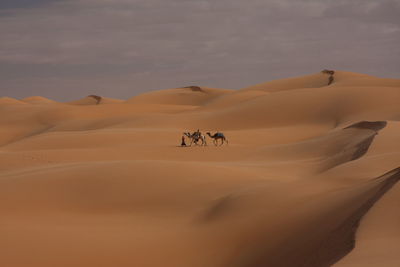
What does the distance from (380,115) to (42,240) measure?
34.1 metres

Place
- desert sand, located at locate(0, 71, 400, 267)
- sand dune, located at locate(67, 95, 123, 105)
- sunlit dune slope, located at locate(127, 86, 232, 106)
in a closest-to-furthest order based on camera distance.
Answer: desert sand, located at locate(0, 71, 400, 267)
sunlit dune slope, located at locate(127, 86, 232, 106)
sand dune, located at locate(67, 95, 123, 105)

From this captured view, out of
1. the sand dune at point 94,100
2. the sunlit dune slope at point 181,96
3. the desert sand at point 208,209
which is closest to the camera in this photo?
the desert sand at point 208,209

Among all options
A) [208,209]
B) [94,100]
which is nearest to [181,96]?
[94,100]

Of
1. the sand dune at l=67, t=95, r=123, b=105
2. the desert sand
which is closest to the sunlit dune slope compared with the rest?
the sand dune at l=67, t=95, r=123, b=105

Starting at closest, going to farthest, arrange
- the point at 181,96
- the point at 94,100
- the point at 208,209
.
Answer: the point at 208,209
the point at 181,96
the point at 94,100

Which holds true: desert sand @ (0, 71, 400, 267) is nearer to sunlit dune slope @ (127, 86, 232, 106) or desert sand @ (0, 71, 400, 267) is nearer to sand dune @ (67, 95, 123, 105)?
sunlit dune slope @ (127, 86, 232, 106)

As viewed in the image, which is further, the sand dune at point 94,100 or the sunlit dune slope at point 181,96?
the sand dune at point 94,100

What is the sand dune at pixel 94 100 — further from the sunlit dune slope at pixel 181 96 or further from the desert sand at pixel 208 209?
the desert sand at pixel 208 209

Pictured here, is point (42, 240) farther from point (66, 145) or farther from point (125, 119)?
point (125, 119)

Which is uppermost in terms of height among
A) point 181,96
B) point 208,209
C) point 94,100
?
point 94,100

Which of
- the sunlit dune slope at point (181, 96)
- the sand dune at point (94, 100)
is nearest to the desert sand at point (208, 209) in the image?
the sunlit dune slope at point (181, 96)

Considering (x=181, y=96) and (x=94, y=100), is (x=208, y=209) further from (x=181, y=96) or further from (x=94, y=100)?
(x=94, y=100)

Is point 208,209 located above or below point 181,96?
below

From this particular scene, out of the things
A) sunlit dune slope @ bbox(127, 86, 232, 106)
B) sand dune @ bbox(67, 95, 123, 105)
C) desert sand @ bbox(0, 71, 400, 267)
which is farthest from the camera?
sand dune @ bbox(67, 95, 123, 105)
